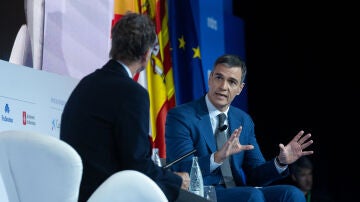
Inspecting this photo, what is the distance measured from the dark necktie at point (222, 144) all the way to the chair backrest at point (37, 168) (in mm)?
1738

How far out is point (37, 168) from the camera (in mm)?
2027

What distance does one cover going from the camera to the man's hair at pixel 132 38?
2613 millimetres

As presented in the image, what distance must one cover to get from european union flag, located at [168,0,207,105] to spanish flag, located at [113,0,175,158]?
0.18ft

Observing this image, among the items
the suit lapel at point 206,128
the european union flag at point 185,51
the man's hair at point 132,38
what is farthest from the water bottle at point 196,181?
the european union flag at point 185,51

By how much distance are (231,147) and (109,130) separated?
1086mm

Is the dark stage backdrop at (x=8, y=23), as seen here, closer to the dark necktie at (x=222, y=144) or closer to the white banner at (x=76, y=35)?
the white banner at (x=76, y=35)

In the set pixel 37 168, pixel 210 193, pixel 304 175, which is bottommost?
pixel 304 175

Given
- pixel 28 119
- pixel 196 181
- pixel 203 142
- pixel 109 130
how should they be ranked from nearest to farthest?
pixel 109 130 < pixel 196 181 < pixel 203 142 < pixel 28 119

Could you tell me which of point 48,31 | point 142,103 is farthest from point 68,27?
point 142,103

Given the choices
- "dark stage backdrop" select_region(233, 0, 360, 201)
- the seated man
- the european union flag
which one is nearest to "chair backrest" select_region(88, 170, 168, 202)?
the european union flag

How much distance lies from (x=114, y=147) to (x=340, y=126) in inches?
149

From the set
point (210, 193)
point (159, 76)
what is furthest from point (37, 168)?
point (159, 76)

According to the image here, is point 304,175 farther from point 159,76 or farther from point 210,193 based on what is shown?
point 210,193

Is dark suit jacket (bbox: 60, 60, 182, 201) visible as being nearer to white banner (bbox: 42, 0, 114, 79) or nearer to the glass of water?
the glass of water
